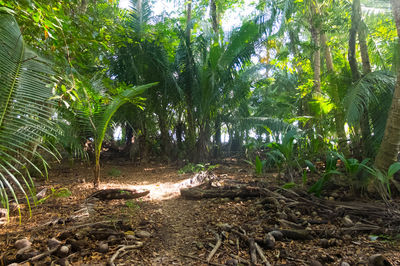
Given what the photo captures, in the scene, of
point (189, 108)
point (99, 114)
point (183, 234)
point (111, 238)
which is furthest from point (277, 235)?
point (189, 108)

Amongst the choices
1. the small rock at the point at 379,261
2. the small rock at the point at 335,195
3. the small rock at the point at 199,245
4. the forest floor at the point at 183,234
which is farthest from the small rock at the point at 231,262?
the small rock at the point at 335,195

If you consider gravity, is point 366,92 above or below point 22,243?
above

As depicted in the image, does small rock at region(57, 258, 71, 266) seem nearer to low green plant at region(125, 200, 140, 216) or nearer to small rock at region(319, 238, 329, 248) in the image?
low green plant at region(125, 200, 140, 216)

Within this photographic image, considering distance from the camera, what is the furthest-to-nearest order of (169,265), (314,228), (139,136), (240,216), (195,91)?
1. (139,136)
2. (195,91)
3. (240,216)
4. (314,228)
5. (169,265)

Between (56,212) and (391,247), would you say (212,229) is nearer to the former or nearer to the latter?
(391,247)

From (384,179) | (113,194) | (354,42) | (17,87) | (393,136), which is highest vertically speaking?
(354,42)

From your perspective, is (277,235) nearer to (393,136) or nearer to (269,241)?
(269,241)

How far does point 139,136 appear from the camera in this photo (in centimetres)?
711

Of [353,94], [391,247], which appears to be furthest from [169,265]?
[353,94]

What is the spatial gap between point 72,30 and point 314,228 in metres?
2.97

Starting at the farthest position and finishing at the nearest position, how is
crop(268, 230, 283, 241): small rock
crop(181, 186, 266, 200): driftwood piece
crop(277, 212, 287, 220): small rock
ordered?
crop(181, 186, 266, 200): driftwood piece < crop(277, 212, 287, 220): small rock < crop(268, 230, 283, 241): small rock

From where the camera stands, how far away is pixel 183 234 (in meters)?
1.96

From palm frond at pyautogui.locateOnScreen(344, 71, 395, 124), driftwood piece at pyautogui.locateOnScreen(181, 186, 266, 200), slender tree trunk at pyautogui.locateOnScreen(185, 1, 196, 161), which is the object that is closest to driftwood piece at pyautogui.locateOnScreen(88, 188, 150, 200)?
driftwood piece at pyautogui.locateOnScreen(181, 186, 266, 200)

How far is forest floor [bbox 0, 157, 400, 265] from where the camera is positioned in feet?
4.90
